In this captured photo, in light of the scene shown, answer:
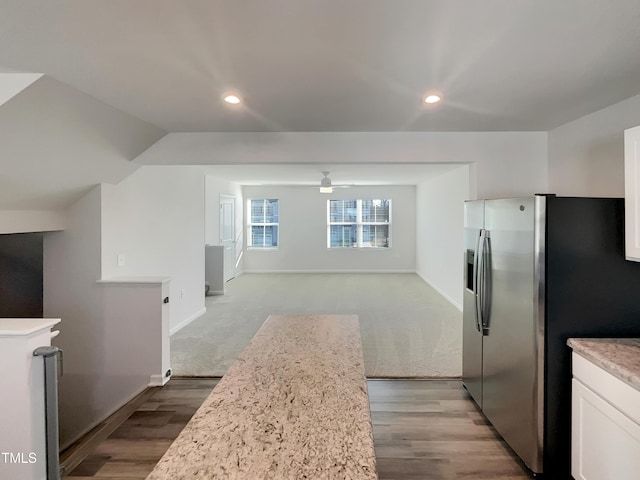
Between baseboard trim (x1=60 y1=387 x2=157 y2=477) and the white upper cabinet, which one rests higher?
the white upper cabinet

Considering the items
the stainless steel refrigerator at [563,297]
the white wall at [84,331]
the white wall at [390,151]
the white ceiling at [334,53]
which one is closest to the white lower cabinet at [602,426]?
the stainless steel refrigerator at [563,297]

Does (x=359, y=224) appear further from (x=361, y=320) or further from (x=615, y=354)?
(x=615, y=354)

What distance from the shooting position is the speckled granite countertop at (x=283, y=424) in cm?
100

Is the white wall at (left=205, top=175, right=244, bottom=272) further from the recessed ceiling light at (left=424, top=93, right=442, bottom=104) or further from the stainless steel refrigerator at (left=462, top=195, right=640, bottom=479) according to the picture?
the stainless steel refrigerator at (left=462, top=195, right=640, bottom=479)

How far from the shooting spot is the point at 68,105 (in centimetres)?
234

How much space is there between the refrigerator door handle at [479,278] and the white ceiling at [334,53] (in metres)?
1.01

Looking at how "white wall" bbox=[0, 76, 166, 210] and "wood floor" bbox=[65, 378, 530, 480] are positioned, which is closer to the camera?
"white wall" bbox=[0, 76, 166, 210]

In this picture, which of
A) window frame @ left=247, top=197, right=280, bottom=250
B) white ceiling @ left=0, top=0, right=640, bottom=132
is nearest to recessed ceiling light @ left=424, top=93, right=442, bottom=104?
white ceiling @ left=0, top=0, right=640, bottom=132

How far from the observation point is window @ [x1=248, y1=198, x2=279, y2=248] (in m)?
10.4

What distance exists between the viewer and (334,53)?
1837 mm

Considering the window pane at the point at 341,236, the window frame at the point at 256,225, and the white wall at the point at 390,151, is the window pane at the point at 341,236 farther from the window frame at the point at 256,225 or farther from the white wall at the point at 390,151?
the white wall at the point at 390,151

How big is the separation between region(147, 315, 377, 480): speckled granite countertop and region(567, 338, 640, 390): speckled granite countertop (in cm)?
119

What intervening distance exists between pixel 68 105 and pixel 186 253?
317 centimetres

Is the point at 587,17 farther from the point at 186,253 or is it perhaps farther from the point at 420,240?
the point at 420,240
